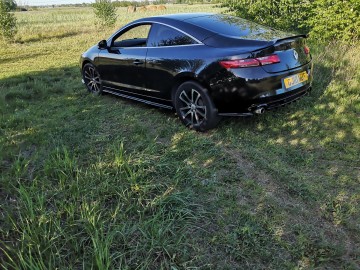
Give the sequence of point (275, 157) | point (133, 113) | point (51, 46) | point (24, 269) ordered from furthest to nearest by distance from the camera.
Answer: point (51, 46), point (133, 113), point (275, 157), point (24, 269)

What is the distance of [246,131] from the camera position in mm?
4211

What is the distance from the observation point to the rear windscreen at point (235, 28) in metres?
3.96

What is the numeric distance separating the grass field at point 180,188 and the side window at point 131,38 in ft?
3.87

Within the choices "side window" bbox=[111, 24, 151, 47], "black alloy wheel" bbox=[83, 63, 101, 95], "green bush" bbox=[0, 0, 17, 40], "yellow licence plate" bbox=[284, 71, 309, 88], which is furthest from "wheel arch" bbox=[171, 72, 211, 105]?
"green bush" bbox=[0, 0, 17, 40]

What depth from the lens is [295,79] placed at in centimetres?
391

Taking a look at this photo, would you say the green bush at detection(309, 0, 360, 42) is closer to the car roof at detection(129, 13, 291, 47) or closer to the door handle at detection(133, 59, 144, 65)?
the car roof at detection(129, 13, 291, 47)

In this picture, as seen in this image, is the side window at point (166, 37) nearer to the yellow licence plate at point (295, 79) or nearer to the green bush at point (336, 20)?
the yellow licence plate at point (295, 79)

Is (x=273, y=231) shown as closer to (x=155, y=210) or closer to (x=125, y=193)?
(x=155, y=210)

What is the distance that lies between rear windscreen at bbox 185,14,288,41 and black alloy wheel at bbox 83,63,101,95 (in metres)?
2.41

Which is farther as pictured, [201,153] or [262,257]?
[201,153]

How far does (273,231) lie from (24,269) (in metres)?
1.83

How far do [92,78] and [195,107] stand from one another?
286 centimetres

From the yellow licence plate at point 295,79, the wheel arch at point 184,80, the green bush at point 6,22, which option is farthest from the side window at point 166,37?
the green bush at point 6,22

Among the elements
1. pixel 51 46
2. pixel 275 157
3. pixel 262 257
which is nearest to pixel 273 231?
pixel 262 257
